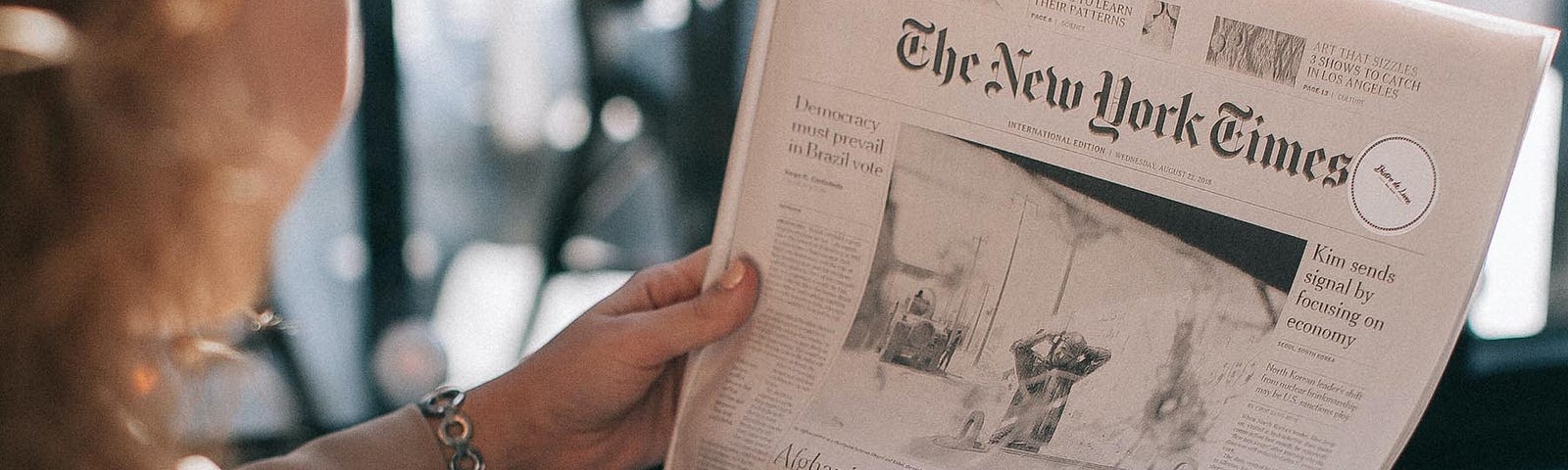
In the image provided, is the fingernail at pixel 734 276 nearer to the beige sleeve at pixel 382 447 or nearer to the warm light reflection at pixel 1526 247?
the beige sleeve at pixel 382 447

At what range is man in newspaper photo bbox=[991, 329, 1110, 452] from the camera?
0.55 meters

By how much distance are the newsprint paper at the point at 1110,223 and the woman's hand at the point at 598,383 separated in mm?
49

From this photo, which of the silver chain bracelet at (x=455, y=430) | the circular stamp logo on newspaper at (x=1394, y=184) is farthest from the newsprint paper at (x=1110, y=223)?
the silver chain bracelet at (x=455, y=430)

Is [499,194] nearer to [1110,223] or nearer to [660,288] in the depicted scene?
[660,288]

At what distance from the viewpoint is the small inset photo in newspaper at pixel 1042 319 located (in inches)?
20.6

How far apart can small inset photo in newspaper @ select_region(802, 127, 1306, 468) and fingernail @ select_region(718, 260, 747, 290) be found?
7 centimetres

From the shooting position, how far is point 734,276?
55 centimetres

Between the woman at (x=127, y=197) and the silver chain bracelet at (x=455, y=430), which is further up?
the woman at (x=127, y=197)

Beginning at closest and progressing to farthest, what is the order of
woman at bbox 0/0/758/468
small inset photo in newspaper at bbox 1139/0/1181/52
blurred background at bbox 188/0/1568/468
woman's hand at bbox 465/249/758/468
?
woman at bbox 0/0/758/468
small inset photo in newspaper at bbox 1139/0/1181/52
woman's hand at bbox 465/249/758/468
blurred background at bbox 188/0/1568/468

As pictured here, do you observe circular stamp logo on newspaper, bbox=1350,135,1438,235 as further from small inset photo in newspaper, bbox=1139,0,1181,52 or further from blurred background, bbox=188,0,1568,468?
blurred background, bbox=188,0,1568,468

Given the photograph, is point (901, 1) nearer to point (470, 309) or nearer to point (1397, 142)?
point (1397, 142)

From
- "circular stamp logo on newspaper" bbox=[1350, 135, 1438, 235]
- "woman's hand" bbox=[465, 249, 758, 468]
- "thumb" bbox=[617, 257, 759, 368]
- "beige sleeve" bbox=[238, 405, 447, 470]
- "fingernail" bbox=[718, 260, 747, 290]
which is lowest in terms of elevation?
"beige sleeve" bbox=[238, 405, 447, 470]

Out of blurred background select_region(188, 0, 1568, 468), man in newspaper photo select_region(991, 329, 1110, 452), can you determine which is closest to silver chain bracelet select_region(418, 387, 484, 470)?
man in newspaper photo select_region(991, 329, 1110, 452)

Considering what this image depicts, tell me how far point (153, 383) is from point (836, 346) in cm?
34
